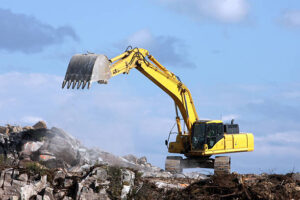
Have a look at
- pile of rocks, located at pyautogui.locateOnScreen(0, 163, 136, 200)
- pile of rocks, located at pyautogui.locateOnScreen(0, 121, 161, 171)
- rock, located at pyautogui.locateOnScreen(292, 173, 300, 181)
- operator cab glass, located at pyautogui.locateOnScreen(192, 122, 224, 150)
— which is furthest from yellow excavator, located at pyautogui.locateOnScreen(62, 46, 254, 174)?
rock, located at pyautogui.locateOnScreen(292, 173, 300, 181)

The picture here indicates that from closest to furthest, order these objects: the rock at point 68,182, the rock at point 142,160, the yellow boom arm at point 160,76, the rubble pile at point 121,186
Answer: the rubble pile at point 121,186
the rock at point 68,182
the yellow boom arm at point 160,76
the rock at point 142,160

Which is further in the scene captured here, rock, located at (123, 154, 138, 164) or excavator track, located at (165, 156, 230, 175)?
rock, located at (123, 154, 138, 164)

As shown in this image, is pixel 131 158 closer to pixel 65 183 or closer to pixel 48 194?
pixel 65 183

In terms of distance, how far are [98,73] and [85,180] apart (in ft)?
18.0

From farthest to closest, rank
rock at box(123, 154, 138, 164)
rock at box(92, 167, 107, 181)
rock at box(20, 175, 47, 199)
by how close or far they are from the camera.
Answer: rock at box(123, 154, 138, 164)
rock at box(92, 167, 107, 181)
rock at box(20, 175, 47, 199)

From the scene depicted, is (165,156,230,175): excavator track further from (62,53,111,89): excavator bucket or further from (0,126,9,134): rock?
(0,126,9,134): rock

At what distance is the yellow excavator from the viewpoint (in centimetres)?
2150

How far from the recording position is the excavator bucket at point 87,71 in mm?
19000

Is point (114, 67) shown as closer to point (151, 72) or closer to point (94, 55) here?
point (94, 55)

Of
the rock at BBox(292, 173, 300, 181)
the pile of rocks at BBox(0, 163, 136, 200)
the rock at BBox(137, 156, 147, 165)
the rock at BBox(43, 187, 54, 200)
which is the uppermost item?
the rock at BBox(137, 156, 147, 165)

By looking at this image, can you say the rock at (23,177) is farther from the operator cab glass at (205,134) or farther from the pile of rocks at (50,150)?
the operator cab glass at (205,134)

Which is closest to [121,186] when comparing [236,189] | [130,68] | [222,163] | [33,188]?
[33,188]

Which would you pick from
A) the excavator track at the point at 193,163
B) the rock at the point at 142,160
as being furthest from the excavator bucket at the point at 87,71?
the rock at the point at 142,160

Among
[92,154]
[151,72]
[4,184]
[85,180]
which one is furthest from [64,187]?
[92,154]
